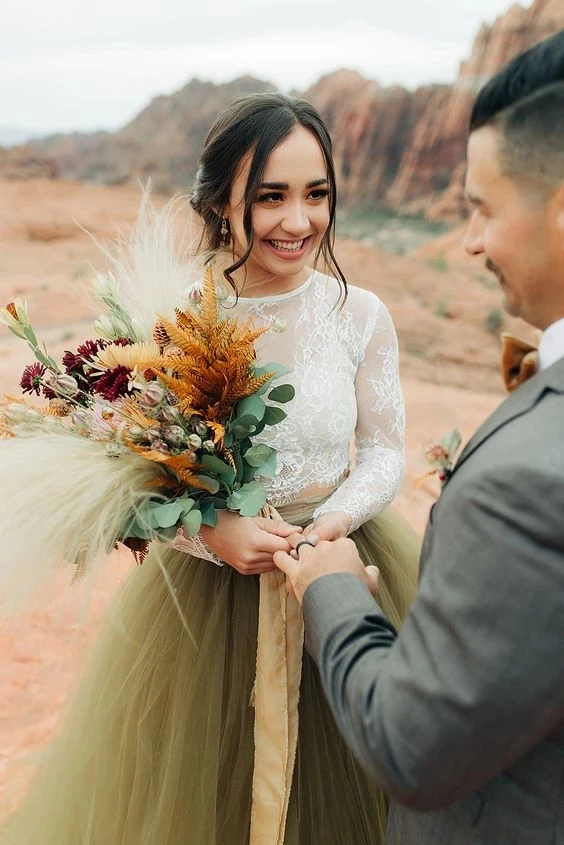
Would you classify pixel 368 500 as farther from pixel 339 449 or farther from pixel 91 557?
pixel 91 557

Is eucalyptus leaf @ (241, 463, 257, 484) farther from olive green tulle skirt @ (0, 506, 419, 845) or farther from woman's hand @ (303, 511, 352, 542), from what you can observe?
olive green tulle skirt @ (0, 506, 419, 845)

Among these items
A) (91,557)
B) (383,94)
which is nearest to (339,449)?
(91,557)

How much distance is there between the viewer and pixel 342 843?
6.50 ft

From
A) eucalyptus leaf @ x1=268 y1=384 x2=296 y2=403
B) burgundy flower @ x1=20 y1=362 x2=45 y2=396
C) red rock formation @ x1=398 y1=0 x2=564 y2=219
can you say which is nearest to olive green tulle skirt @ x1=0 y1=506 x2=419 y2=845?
eucalyptus leaf @ x1=268 y1=384 x2=296 y2=403

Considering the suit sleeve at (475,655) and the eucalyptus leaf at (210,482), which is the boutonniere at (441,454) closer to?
the eucalyptus leaf at (210,482)

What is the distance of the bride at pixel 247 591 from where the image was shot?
6.36ft

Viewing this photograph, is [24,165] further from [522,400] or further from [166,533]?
[522,400]

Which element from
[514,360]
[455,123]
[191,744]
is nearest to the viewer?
[514,360]

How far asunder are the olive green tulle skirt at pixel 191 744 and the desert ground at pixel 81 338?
7.6 inches

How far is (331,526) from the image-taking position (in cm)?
182

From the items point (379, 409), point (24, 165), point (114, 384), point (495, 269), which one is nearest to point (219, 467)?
point (114, 384)

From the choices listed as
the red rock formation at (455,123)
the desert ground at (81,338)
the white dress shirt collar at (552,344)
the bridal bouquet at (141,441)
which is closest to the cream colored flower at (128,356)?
the bridal bouquet at (141,441)

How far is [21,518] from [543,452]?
40.3 inches

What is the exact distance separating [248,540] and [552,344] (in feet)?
2.96
